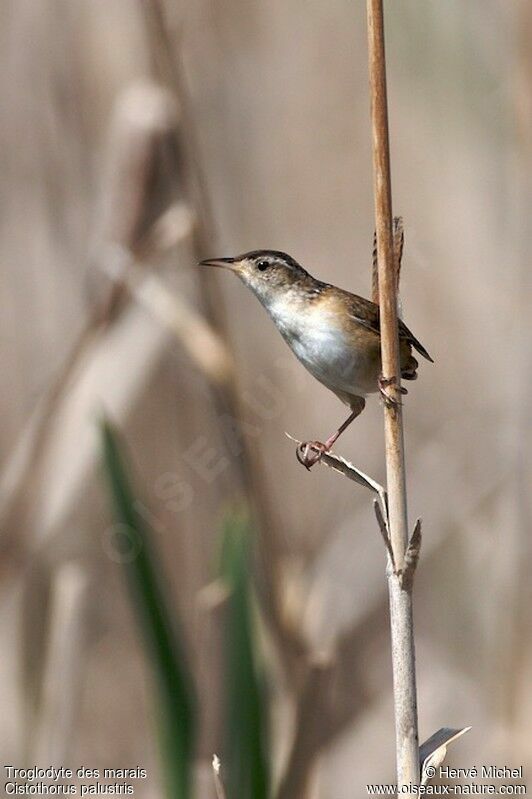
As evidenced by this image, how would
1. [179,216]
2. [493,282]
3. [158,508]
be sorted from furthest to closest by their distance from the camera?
[158,508], [493,282], [179,216]

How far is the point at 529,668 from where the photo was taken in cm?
236

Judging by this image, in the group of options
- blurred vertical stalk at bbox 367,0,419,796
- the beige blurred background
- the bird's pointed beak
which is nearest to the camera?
blurred vertical stalk at bbox 367,0,419,796

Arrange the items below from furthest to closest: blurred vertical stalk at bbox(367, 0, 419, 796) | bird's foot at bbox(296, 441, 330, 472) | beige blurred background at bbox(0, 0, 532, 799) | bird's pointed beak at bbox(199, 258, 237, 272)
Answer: beige blurred background at bbox(0, 0, 532, 799) < bird's pointed beak at bbox(199, 258, 237, 272) < bird's foot at bbox(296, 441, 330, 472) < blurred vertical stalk at bbox(367, 0, 419, 796)

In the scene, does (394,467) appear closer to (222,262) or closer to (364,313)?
(364,313)

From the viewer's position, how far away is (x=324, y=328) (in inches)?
76.7

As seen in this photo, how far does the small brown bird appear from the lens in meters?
1.90

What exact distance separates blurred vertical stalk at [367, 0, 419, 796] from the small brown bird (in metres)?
0.57

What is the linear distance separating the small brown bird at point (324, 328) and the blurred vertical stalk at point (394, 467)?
57 centimetres

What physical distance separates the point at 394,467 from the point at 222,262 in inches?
36.4

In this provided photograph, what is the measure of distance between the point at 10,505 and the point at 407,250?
1055mm

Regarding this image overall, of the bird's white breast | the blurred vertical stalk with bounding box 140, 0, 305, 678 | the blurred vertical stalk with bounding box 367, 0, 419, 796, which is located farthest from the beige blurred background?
the blurred vertical stalk with bounding box 367, 0, 419, 796

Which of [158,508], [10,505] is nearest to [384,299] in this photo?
[10,505]

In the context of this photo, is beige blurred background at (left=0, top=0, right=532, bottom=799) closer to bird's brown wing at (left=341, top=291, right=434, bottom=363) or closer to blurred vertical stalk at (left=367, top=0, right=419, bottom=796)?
bird's brown wing at (left=341, top=291, right=434, bottom=363)

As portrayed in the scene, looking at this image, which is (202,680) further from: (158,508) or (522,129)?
(522,129)
